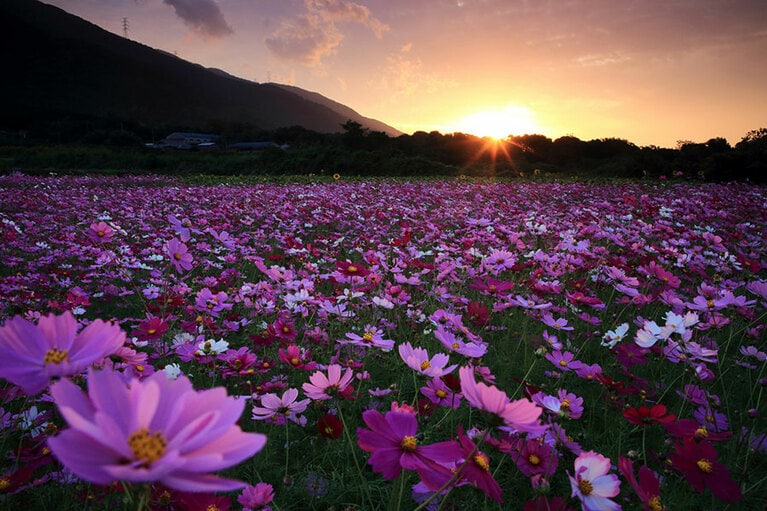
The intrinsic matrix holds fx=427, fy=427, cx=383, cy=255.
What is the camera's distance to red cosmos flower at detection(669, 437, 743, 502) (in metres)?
0.78

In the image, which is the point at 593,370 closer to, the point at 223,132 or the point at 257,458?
the point at 257,458

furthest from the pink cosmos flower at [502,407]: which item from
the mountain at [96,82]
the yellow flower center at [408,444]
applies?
the mountain at [96,82]

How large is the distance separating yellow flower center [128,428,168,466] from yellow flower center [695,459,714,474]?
93cm

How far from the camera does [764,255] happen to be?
12.0 ft

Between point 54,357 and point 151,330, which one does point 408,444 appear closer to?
point 54,357

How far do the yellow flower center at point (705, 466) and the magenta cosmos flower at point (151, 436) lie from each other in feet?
2.81

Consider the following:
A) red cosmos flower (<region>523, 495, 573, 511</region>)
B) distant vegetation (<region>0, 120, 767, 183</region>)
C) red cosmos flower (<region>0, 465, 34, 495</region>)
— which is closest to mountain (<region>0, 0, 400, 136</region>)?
distant vegetation (<region>0, 120, 767, 183</region>)

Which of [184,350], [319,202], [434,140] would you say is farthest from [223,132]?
[184,350]

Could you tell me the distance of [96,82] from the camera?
9606 cm

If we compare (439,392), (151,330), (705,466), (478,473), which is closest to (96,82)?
(151,330)

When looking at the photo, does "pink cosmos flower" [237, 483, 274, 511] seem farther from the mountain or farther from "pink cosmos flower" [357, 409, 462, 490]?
the mountain

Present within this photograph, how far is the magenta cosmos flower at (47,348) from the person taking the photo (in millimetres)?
476

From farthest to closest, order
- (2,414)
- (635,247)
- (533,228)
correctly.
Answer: (533,228)
(635,247)
(2,414)

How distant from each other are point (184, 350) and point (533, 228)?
2.72 metres
